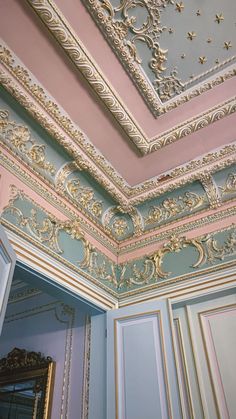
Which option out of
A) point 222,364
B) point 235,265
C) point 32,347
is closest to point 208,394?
point 222,364

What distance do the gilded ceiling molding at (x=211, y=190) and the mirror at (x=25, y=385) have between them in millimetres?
2120

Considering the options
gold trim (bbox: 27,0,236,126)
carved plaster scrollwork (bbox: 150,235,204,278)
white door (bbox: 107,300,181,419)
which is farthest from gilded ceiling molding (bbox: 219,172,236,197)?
white door (bbox: 107,300,181,419)

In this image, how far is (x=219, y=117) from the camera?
268 centimetres

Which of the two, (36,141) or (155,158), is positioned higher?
(155,158)

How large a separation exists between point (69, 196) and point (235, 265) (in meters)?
1.52

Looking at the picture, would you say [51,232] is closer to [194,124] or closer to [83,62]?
[83,62]

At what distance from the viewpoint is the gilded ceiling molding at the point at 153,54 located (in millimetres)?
2117

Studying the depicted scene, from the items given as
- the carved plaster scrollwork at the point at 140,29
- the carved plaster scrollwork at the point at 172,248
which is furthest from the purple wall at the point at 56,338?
the carved plaster scrollwork at the point at 140,29

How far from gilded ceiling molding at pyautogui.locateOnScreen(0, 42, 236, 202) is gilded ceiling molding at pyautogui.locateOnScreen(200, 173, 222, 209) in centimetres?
7

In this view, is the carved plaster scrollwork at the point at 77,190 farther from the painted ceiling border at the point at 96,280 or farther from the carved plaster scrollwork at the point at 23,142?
the painted ceiling border at the point at 96,280

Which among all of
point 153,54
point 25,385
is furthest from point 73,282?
point 153,54

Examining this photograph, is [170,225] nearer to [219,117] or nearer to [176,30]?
[219,117]

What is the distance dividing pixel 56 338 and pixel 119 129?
2.09 meters

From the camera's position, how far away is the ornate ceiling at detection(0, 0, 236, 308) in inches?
85.7
